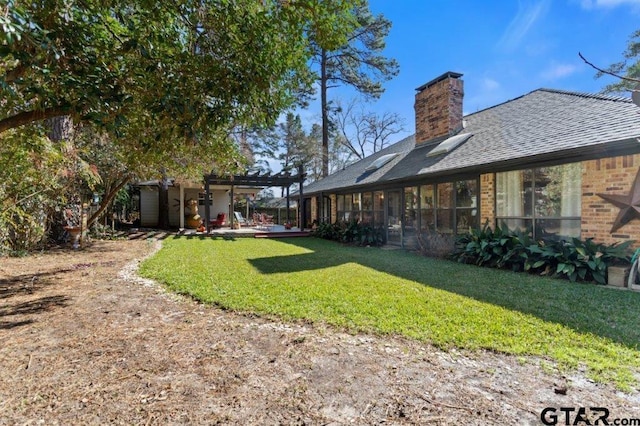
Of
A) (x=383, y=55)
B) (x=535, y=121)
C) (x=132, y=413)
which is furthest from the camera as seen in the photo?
(x=383, y=55)

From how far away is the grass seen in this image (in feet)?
10.2

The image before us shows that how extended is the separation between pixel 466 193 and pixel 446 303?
5352 millimetres

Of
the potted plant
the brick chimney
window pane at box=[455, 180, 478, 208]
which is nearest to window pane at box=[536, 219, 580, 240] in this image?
window pane at box=[455, 180, 478, 208]

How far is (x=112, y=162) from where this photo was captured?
1043cm

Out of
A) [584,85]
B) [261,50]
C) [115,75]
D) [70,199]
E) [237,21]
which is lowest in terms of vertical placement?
[70,199]

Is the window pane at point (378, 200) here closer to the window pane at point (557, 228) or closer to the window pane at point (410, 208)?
the window pane at point (410, 208)

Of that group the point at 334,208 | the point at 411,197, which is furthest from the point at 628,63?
the point at 334,208

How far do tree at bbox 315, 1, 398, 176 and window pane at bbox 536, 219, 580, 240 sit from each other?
16732 millimetres

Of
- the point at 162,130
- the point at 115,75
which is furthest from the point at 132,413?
the point at 115,75

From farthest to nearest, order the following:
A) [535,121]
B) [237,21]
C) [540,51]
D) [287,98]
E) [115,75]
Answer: [540,51] < [535,121] < [287,98] < [237,21] < [115,75]

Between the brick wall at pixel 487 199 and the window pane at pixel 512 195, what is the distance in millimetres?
93

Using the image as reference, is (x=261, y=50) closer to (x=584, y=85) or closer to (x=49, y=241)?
(x=49, y=241)

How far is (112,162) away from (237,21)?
847 cm

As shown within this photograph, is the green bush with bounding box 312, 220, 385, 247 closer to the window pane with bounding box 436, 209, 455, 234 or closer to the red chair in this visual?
the window pane with bounding box 436, 209, 455, 234
